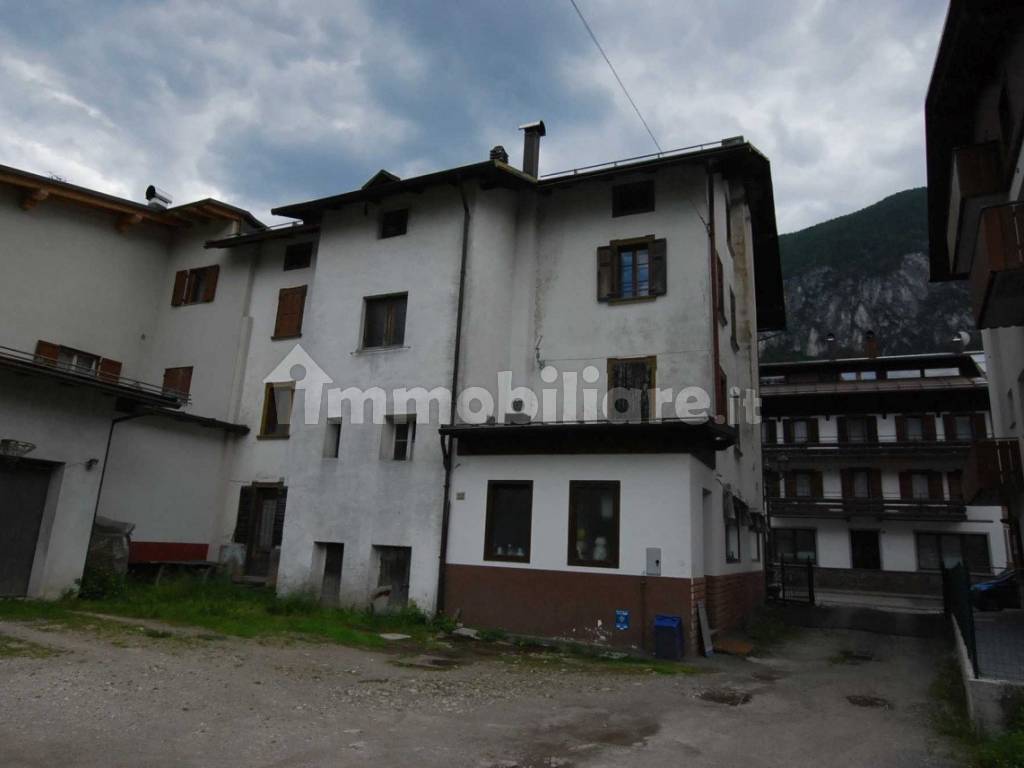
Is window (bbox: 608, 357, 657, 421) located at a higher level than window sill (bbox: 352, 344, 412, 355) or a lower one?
lower

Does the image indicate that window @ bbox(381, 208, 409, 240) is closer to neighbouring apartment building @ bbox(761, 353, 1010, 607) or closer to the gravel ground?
the gravel ground

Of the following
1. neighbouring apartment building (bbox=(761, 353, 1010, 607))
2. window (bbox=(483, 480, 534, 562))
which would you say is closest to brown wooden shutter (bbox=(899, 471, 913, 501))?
neighbouring apartment building (bbox=(761, 353, 1010, 607))

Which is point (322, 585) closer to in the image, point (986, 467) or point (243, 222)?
point (243, 222)

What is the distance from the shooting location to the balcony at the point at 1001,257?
9.10 metres

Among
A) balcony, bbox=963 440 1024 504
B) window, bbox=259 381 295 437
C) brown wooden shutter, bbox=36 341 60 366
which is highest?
brown wooden shutter, bbox=36 341 60 366

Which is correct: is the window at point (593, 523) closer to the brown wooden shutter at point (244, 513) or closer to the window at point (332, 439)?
the window at point (332, 439)

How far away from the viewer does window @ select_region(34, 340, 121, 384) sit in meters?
20.0

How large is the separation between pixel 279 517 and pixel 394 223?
29.3ft

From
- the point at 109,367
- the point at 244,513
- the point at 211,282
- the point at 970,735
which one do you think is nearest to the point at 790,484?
the point at 244,513

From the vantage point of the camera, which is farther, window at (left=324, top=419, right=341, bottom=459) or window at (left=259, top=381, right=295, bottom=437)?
window at (left=259, top=381, right=295, bottom=437)

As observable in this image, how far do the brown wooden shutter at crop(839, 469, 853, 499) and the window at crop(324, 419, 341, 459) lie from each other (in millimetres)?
30603

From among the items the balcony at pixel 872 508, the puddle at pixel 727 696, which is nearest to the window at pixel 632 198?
the puddle at pixel 727 696

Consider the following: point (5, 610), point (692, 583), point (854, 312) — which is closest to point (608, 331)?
point (692, 583)

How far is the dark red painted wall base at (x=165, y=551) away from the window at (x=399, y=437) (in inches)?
267
